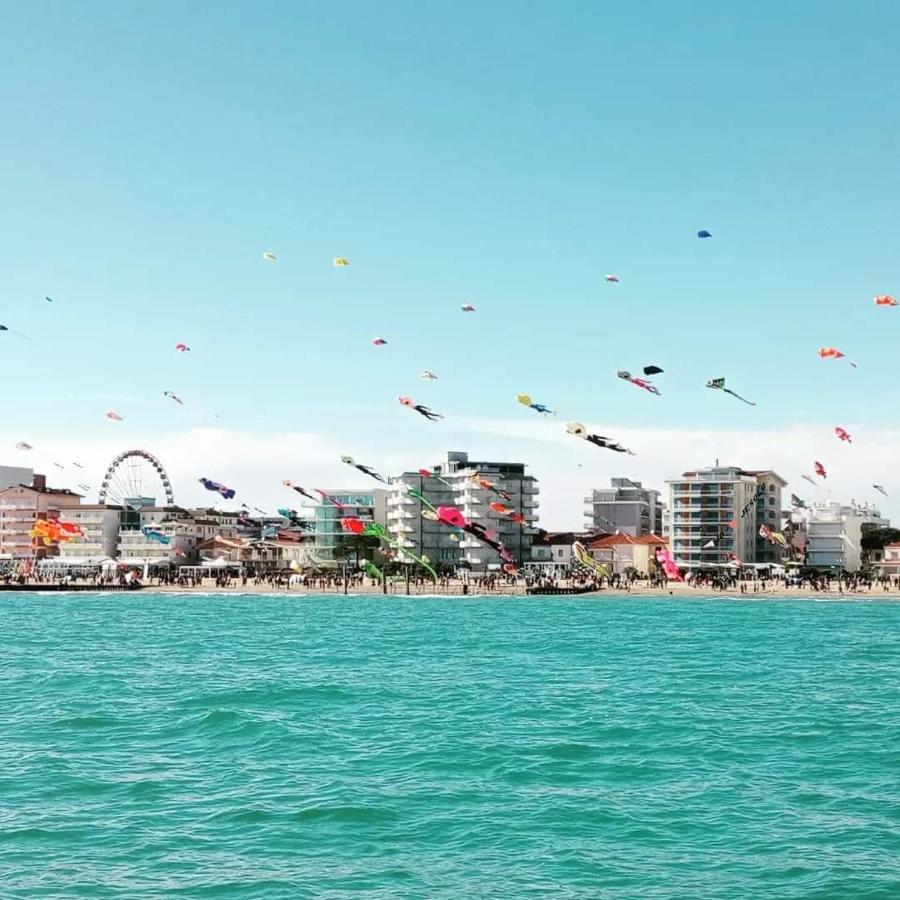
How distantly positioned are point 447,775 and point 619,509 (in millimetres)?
162110

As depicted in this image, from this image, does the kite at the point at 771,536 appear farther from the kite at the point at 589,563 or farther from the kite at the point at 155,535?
the kite at the point at 155,535

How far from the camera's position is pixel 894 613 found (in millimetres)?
89562

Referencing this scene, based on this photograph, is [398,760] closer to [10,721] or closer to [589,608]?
[10,721]

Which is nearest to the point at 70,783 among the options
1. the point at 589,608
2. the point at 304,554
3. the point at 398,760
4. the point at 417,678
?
the point at 398,760

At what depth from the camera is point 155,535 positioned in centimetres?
15612

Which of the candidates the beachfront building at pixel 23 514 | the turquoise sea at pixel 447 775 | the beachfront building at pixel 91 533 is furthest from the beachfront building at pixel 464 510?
the turquoise sea at pixel 447 775

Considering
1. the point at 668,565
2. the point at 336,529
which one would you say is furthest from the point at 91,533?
the point at 668,565

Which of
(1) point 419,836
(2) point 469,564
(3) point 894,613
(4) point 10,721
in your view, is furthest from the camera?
(2) point 469,564

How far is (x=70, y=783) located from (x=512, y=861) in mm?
8949

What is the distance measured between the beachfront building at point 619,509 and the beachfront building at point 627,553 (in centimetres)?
2140

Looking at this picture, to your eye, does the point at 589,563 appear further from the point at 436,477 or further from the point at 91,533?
the point at 91,533

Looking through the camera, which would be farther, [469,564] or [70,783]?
[469,564]

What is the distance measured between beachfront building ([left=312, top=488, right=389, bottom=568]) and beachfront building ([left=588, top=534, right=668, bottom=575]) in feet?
104

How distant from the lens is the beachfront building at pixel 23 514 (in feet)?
586
